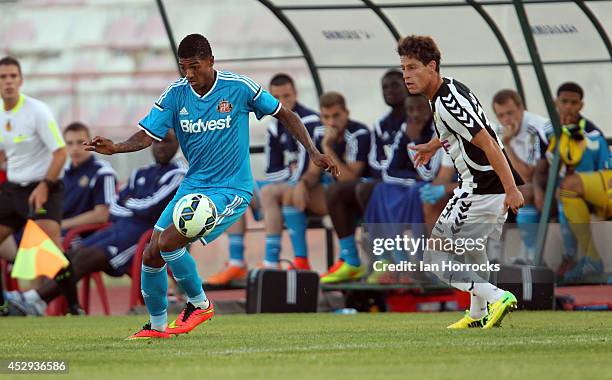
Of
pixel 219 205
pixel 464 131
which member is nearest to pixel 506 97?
pixel 464 131

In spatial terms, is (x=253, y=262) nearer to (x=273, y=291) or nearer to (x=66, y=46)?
(x=273, y=291)

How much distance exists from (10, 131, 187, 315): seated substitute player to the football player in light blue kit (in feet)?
18.0

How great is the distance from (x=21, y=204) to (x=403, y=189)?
3.88m

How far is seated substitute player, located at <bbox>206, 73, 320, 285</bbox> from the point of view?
1617 cm

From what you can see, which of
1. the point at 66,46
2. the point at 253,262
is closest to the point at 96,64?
the point at 66,46

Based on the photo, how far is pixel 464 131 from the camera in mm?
10539

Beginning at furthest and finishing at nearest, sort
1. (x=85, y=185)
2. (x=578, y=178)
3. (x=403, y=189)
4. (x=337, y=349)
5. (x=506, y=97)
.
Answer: (x=85, y=185), (x=403, y=189), (x=506, y=97), (x=578, y=178), (x=337, y=349)

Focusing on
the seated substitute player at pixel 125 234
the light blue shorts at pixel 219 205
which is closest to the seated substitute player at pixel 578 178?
the seated substitute player at pixel 125 234

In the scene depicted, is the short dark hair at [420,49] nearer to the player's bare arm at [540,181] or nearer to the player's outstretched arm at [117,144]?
the player's outstretched arm at [117,144]

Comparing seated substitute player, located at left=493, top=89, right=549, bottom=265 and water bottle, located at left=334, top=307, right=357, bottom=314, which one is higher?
seated substitute player, located at left=493, top=89, right=549, bottom=265

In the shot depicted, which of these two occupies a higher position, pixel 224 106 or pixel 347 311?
pixel 224 106

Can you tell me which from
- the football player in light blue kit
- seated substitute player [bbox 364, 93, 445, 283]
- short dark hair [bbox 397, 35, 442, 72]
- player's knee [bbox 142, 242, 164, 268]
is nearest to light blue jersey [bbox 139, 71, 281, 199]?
the football player in light blue kit

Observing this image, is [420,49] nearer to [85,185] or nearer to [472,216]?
[472,216]

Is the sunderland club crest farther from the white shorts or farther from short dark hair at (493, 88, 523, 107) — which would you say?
short dark hair at (493, 88, 523, 107)
